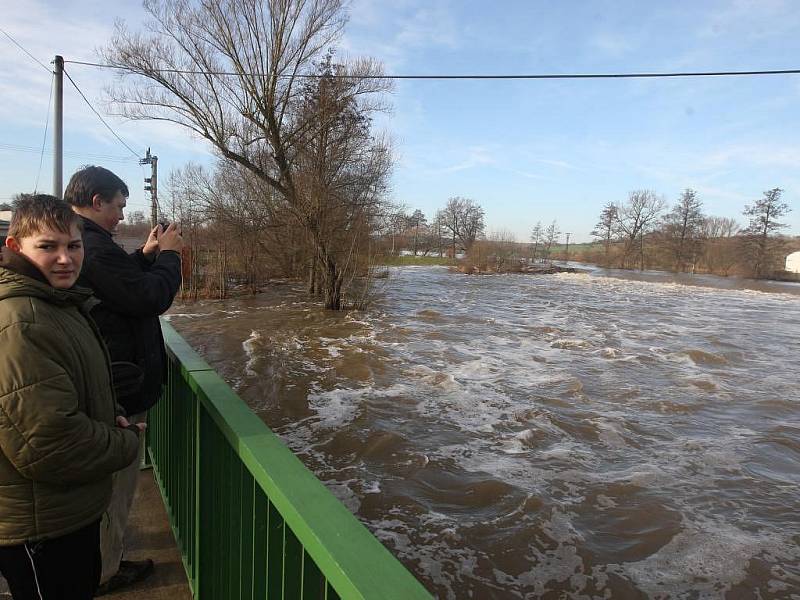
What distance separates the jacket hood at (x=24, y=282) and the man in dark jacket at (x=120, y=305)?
2.05 feet

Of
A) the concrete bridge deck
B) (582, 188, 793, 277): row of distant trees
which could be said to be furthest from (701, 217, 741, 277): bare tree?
the concrete bridge deck

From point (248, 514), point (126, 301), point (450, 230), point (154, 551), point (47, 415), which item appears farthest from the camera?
point (450, 230)

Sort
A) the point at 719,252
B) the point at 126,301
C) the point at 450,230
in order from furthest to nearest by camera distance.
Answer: the point at 450,230 < the point at 719,252 < the point at 126,301

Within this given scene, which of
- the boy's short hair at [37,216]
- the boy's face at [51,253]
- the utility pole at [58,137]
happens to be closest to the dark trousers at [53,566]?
the boy's face at [51,253]

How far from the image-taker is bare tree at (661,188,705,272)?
205 feet

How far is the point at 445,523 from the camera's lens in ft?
15.0

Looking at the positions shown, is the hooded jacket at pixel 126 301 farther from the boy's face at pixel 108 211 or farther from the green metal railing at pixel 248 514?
the green metal railing at pixel 248 514

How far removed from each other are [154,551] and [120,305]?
4.86 ft

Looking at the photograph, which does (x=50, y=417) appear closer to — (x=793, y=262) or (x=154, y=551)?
(x=154, y=551)

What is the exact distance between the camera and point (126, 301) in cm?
223

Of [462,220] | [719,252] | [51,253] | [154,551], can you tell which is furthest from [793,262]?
[51,253]

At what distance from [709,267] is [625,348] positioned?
185 feet

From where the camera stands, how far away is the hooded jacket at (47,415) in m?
1.43

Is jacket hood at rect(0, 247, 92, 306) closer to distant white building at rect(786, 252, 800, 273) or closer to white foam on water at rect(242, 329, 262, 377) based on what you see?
white foam on water at rect(242, 329, 262, 377)
